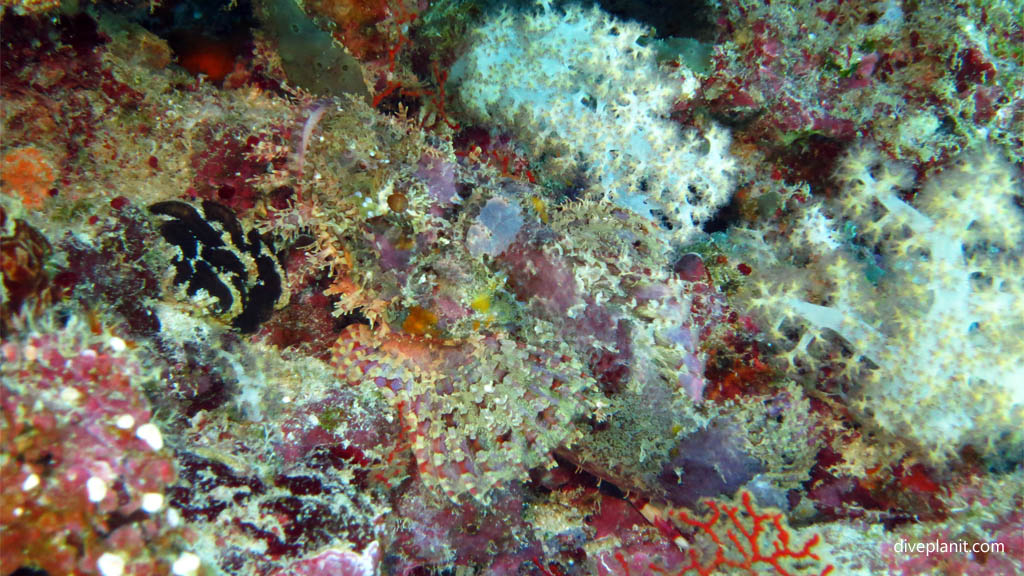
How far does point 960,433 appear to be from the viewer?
9.75ft

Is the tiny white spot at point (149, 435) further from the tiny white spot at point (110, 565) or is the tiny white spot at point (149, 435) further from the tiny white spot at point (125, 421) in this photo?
the tiny white spot at point (110, 565)

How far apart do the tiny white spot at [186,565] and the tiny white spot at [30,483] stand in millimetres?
523

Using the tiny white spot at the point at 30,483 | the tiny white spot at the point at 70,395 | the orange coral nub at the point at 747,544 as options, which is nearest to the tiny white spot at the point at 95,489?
the tiny white spot at the point at 30,483

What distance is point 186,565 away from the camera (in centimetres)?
174

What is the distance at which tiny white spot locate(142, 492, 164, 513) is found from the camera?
172 centimetres

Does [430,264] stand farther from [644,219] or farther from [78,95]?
[78,95]

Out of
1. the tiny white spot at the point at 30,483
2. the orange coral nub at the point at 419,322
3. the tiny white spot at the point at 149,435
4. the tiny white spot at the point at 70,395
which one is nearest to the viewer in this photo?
the tiny white spot at the point at 30,483

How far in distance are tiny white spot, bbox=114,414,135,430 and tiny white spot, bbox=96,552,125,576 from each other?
415 mm

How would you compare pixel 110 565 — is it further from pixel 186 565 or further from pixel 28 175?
pixel 28 175

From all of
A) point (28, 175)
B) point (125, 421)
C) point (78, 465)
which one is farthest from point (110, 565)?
point (28, 175)

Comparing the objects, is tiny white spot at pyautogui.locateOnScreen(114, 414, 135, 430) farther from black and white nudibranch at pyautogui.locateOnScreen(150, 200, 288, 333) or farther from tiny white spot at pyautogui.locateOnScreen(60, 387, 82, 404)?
black and white nudibranch at pyautogui.locateOnScreen(150, 200, 288, 333)

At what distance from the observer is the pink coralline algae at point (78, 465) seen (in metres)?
1.50

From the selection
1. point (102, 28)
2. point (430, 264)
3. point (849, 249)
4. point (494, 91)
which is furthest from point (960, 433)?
point (102, 28)

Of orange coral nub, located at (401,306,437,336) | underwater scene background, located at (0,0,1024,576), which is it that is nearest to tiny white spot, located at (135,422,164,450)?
underwater scene background, located at (0,0,1024,576)
